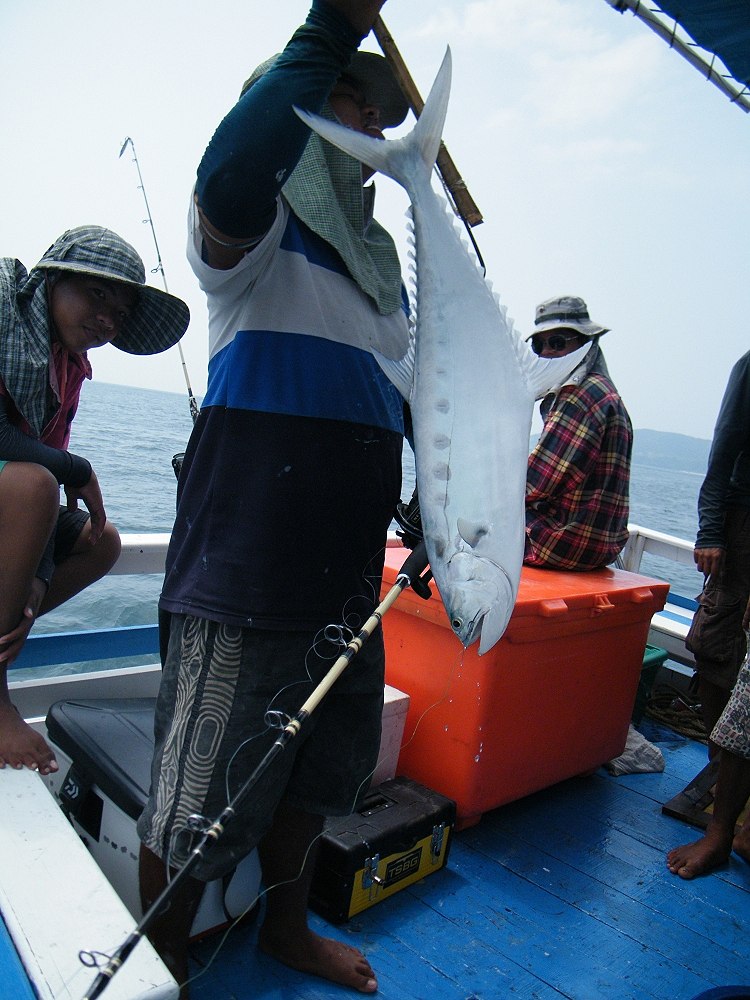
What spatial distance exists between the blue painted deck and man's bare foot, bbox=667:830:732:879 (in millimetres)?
30

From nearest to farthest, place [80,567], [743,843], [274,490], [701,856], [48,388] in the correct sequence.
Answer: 1. [274,490]
2. [48,388]
3. [80,567]
4. [701,856]
5. [743,843]

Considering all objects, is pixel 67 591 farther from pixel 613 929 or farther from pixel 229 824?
pixel 613 929

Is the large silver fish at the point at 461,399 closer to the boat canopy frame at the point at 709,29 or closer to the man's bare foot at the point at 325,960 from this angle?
the man's bare foot at the point at 325,960

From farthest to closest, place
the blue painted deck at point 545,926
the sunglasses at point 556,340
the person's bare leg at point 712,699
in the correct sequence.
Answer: the sunglasses at point 556,340, the person's bare leg at point 712,699, the blue painted deck at point 545,926

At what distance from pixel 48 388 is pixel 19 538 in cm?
43

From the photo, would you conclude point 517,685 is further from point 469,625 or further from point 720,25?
point 720,25

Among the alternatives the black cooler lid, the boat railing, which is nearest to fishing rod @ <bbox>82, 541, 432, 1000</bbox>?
the black cooler lid

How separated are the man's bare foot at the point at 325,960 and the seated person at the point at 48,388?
73 centimetres

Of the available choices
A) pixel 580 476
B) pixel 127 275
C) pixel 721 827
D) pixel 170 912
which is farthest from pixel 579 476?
pixel 170 912

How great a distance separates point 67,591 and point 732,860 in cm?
247

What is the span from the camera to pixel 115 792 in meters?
1.74

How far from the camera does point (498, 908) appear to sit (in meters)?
2.21

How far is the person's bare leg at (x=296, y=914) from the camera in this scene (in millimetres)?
1728

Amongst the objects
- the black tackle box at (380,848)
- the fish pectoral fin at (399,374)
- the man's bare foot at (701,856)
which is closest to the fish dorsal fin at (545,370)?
the fish pectoral fin at (399,374)
